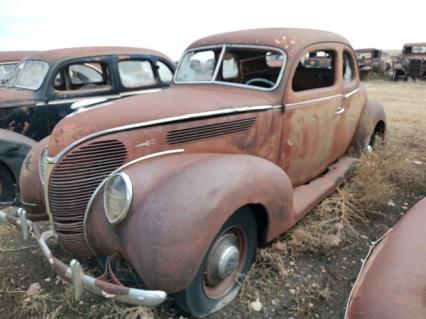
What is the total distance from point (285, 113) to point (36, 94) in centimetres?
349

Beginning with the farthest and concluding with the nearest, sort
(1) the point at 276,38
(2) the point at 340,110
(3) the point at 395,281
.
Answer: (2) the point at 340,110 < (1) the point at 276,38 < (3) the point at 395,281

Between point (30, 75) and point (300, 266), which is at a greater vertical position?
point (30, 75)


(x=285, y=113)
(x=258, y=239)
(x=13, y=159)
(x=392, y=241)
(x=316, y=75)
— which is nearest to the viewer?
(x=392, y=241)

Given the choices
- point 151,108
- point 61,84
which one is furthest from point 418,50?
point 151,108

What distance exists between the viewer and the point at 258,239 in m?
2.79

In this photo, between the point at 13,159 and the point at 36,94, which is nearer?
the point at 13,159

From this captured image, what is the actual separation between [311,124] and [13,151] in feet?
10.6

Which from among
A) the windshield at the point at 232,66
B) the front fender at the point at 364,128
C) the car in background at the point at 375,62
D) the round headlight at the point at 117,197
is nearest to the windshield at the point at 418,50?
the car in background at the point at 375,62

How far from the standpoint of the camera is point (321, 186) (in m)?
3.68

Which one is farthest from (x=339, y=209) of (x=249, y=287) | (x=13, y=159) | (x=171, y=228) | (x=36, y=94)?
(x=36, y=94)

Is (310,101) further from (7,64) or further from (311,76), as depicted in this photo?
(7,64)

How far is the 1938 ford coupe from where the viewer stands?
203 cm

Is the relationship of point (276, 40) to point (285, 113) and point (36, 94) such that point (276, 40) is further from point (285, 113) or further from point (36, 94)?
point (36, 94)

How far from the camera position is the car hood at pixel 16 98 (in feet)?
15.7
